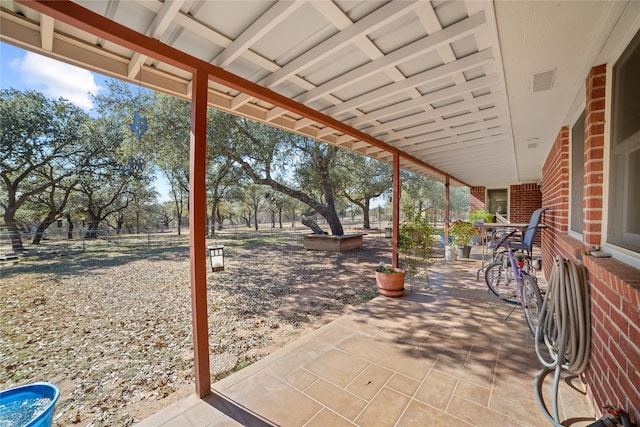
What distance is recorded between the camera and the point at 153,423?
153cm

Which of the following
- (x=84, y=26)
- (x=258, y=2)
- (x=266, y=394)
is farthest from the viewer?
(x=266, y=394)

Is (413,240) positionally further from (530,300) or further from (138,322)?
(138,322)

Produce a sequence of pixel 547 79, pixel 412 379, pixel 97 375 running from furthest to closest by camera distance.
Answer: pixel 97 375 → pixel 547 79 → pixel 412 379

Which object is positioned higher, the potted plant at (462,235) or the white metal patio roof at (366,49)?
the white metal patio roof at (366,49)

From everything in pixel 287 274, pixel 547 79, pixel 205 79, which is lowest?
pixel 287 274

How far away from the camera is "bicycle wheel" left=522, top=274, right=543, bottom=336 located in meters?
2.60

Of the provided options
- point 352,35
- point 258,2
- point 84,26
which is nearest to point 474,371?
point 352,35

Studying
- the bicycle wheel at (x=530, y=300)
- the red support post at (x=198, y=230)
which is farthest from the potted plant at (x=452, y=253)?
the red support post at (x=198, y=230)

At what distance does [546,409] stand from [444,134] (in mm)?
3432

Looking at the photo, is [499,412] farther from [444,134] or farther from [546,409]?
[444,134]

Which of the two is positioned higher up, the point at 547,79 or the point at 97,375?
the point at 547,79

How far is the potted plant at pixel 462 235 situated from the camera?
6574mm

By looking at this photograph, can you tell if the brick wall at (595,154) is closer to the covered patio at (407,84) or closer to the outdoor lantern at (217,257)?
the covered patio at (407,84)

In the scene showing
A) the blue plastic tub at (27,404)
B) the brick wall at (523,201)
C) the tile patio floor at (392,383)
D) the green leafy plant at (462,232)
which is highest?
the brick wall at (523,201)
